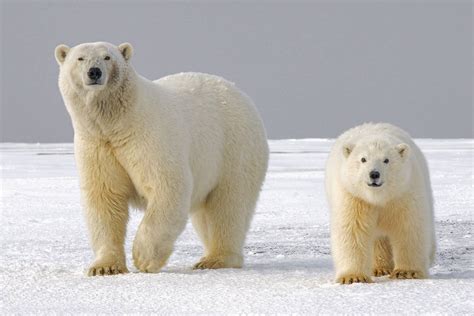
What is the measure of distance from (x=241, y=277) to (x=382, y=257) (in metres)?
1.07

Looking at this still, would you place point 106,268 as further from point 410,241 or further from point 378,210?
point 410,241

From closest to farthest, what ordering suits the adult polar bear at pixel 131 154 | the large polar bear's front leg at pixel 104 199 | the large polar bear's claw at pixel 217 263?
the adult polar bear at pixel 131 154 < the large polar bear's front leg at pixel 104 199 < the large polar bear's claw at pixel 217 263

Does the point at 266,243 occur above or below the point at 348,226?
below

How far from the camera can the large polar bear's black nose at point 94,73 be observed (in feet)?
17.6

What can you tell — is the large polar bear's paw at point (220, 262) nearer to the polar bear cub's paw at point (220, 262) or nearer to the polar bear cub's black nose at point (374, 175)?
the polar bear cub's paw at point (220, 262)

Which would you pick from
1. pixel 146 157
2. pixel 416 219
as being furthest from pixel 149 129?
pixel 416 219

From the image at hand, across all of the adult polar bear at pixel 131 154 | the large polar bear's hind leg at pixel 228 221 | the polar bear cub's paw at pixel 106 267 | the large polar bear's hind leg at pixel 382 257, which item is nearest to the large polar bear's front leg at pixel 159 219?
the adult polar bear at pixel 131 154

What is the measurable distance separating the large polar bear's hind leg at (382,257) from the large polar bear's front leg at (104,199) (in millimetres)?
1702

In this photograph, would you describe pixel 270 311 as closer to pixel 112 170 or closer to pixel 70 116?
pixel 112 170

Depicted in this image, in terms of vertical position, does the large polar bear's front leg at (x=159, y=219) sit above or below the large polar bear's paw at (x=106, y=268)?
above

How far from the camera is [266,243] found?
7562 mm

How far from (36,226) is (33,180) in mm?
7860

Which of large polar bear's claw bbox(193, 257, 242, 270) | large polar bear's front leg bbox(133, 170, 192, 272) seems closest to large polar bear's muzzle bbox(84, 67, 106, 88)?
large polar bear's front leg bbox(133, 170, 192, 272)

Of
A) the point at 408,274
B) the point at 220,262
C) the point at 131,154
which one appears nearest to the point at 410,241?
the point at 408,274
